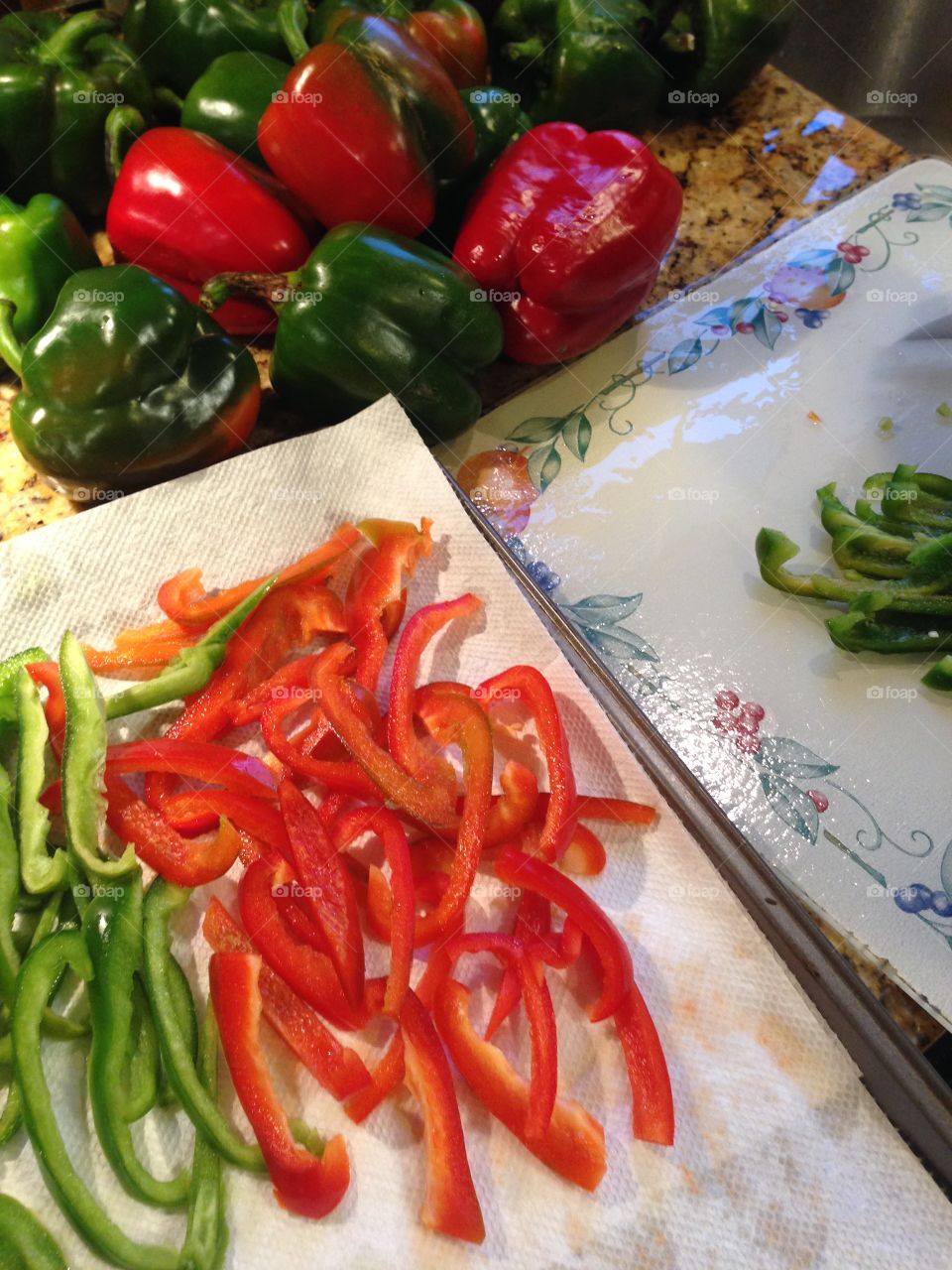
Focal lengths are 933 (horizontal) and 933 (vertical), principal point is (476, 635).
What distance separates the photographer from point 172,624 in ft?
4.08

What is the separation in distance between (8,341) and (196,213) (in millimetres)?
366

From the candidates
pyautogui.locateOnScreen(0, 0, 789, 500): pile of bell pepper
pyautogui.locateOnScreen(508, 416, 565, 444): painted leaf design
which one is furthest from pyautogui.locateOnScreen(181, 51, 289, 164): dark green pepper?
pyautogui.locateOnScreen(508, 416, 565, 444): painted leaf design

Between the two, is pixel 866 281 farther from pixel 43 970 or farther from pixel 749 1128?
pixel 43 970

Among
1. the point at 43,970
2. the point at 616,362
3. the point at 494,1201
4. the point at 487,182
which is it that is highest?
the point at 487,182

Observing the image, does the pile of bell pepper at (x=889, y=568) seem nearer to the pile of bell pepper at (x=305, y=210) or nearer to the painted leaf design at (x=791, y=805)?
the painted leaf design at (x=791, y=805)

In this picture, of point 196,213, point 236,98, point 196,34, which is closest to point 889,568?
point 196,213

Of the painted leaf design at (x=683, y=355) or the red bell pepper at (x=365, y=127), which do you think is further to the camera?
the painted leaf design at (x=683, y=355)

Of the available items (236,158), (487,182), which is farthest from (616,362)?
(236,158)

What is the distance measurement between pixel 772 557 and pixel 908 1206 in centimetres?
81

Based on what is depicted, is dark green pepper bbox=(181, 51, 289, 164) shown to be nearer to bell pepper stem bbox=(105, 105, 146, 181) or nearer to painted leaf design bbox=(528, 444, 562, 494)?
bell pepper stem bbox=(105, 105, 146, 181)

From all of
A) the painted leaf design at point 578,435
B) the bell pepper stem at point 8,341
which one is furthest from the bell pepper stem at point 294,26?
the painted leaf design at point 578,435

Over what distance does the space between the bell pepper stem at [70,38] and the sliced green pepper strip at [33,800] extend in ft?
4.14

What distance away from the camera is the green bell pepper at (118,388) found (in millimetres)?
1338

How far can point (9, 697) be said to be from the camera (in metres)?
1.12
